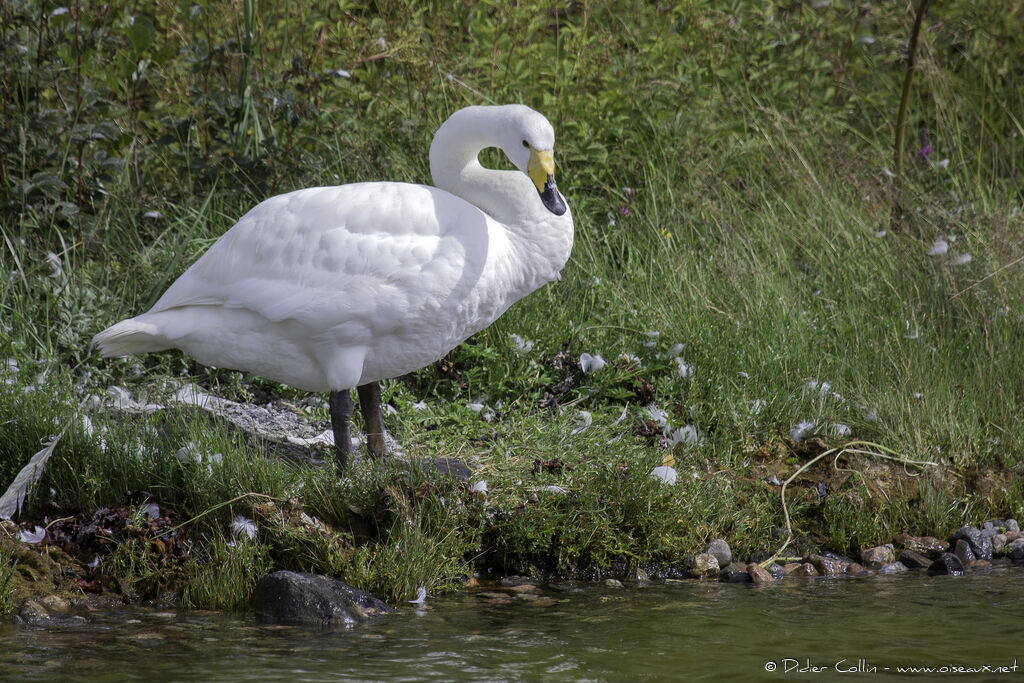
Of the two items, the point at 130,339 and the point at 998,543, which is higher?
→ the point at 130,339

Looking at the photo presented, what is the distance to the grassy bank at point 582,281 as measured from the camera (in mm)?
4516

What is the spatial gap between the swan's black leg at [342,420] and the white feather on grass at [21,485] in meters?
1.00

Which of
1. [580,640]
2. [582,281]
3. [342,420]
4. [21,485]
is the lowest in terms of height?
[580,640]

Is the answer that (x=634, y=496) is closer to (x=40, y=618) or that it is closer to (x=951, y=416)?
(x=951, y=416)

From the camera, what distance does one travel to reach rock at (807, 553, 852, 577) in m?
4.71

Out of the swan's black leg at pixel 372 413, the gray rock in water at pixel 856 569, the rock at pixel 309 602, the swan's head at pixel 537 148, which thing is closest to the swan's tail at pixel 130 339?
the swan's black leg at pixel 372 413

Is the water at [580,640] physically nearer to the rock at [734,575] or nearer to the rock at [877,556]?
the rock at [734,575]

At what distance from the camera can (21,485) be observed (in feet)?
14.4

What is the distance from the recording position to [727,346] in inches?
231

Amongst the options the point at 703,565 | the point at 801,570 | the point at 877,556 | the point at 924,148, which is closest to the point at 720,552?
→ the point at 703,565

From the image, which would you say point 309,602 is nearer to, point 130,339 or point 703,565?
point 130,339

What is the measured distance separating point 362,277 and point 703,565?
1681 millimetres

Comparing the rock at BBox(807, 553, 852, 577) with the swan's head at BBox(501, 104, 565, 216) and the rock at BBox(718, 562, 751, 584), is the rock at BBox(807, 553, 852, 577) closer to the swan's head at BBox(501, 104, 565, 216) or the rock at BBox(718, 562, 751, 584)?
the rock at BBox(718, 562, 751, 584)

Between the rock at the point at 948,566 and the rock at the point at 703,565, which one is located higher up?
the rock at the point at 703,565
